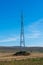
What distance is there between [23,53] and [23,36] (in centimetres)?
801

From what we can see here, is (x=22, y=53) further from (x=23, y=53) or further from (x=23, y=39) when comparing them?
(x=23, y=39)

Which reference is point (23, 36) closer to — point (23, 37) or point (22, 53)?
point (23, 37)

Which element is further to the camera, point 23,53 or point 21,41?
point 23,53

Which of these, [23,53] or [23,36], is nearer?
[23,36]

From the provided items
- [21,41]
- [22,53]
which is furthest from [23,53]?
[21,41]

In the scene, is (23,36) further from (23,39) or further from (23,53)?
(23,53)

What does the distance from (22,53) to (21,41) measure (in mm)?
6105

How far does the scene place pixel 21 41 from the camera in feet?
163

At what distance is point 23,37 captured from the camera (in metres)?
47.9

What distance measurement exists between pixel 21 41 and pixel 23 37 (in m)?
1.91

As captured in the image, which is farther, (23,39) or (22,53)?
(22,53)

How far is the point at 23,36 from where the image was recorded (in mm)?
47750

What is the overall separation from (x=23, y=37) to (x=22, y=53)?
7.96 meters

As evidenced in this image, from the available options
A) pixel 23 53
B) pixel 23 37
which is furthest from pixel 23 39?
pixel 23 53
